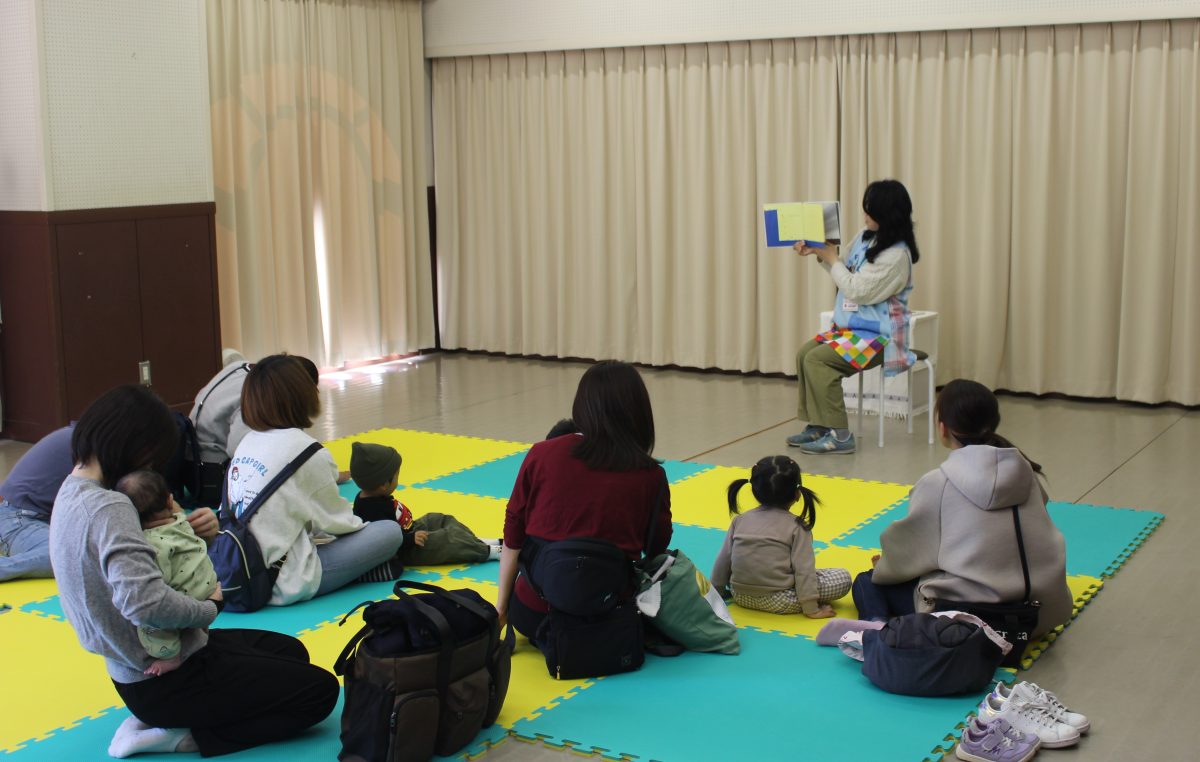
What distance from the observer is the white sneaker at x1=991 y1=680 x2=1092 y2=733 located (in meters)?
3.21

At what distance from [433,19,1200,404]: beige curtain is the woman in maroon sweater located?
15.3ft

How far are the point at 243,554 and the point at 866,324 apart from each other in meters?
3.50

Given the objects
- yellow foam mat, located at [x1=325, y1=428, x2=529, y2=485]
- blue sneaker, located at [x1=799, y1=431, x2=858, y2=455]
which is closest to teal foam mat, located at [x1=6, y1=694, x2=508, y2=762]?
yellow foam mat, located at [x1=325, y1=428, x2=529, y2=485]

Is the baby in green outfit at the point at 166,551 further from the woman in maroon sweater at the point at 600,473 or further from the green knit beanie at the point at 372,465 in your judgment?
the green knit beanie at the point at 372,465

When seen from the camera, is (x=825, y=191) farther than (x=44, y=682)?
Yes

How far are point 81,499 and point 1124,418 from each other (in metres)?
5.78

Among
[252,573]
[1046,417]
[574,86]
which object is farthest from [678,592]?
[574,86]

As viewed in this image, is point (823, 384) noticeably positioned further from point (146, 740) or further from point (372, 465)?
point (146, 740)

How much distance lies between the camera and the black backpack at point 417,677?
2977mm

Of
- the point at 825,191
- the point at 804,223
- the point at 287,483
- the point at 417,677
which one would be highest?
the point at 825,191

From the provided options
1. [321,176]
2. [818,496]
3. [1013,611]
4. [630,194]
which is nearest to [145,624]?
[1013,611]

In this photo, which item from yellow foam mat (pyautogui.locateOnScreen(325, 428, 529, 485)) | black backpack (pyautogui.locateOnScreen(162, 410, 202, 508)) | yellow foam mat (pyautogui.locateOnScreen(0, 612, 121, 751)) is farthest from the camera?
yellow foam mat (pyautogui.locateOnScreen(325, 428, 529, 485))

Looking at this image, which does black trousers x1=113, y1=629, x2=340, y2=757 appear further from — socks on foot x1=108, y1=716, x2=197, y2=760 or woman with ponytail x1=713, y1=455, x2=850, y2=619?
woman with ponytail x1=713, y1=455, x2=850, y2=619

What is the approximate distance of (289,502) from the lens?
4051 millimetres
